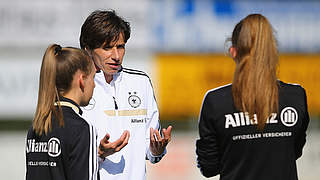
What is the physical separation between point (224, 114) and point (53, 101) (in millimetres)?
897

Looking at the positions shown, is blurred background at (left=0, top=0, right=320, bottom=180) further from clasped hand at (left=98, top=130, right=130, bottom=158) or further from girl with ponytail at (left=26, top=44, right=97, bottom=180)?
girl with ponytail at (left=26, top=44, right=97, bottom=180)

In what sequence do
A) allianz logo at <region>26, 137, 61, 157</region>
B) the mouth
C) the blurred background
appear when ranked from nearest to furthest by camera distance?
allianz logo at <region>26, 137, 61, 157</region> → the mouth → the blurred background

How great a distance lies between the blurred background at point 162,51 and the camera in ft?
35.7

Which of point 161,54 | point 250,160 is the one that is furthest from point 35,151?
point 161,54

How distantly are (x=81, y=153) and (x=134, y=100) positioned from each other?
0.98 m

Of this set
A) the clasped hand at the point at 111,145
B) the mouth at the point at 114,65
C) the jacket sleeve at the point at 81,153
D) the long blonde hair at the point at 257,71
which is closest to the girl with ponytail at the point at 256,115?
the long blonde hair at the point at 257,71

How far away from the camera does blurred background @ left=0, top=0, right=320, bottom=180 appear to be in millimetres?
10883

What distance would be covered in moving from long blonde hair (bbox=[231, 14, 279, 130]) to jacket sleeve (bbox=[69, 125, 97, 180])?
2.65 ft

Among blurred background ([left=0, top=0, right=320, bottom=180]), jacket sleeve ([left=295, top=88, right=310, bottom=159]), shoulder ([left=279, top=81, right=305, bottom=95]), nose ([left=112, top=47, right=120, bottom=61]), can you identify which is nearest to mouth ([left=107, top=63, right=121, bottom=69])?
nose ([left=112, top=47, right=120, bottom=61])

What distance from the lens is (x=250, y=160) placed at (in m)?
3.83

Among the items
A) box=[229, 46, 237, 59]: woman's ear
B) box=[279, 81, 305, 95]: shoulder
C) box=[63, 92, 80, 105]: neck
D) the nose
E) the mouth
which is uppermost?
box=[229, 46, 237, 59]: woman's ear

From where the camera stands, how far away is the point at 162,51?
10992 mm

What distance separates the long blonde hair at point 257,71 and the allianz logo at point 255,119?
2 cm

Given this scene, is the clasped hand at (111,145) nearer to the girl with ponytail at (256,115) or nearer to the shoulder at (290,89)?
the girl with ponytail at (256,115)
